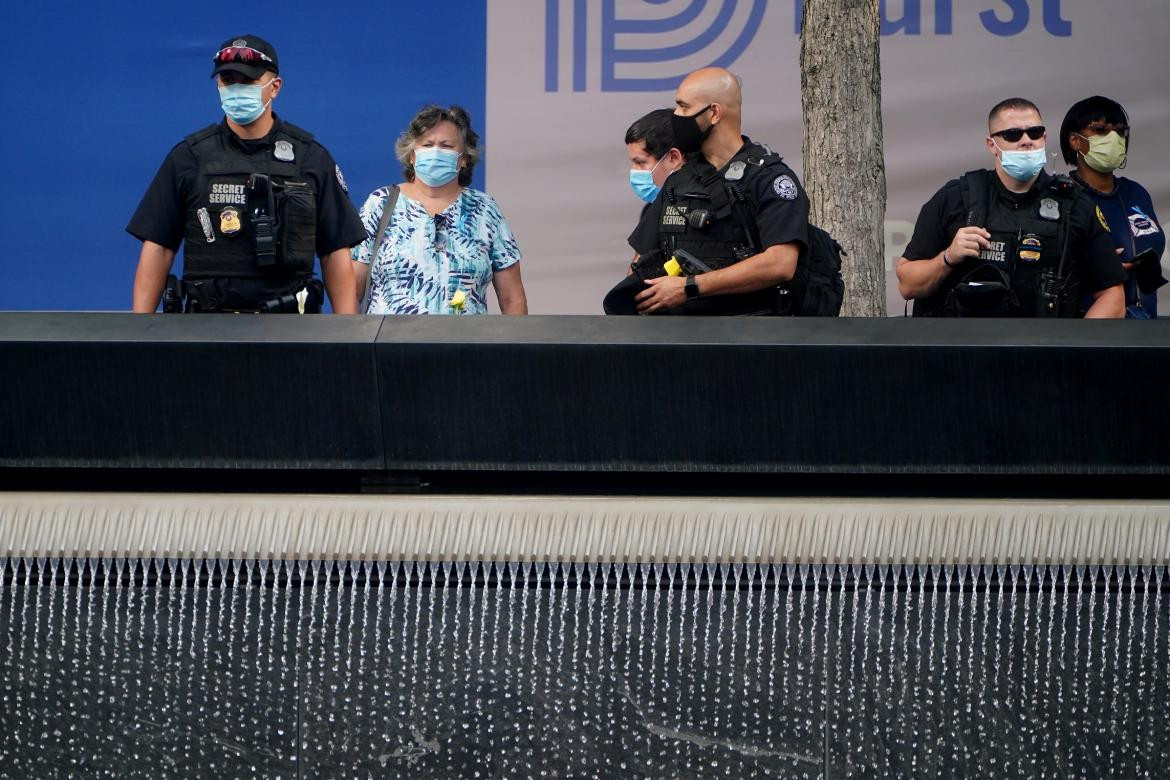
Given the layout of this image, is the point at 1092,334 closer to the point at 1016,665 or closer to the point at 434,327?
the point at 1016,665

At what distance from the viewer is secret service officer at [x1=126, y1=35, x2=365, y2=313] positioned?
3.92 meters

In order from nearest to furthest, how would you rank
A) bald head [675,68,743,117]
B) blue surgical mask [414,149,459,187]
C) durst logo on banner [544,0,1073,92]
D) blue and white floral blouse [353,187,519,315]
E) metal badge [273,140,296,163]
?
bald head [675,68,743,117]
metal badge [273,140,296,163]
blue and white floral blouse [353,187,519,315]
blue surgical mask [414,149,459,187]
durst logo on banner [544,0,1073,92]

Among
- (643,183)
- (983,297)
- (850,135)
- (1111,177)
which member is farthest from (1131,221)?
(643,183)

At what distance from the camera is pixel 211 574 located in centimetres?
254

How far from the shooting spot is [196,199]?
12.9 feet

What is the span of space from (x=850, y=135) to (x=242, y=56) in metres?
2.23

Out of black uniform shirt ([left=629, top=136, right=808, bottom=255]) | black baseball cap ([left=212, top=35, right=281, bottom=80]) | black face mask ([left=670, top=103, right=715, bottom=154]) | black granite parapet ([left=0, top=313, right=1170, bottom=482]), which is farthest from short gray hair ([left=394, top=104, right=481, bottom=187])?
black granite parapet ([left=0, top=313, right=1170, bottom=482])

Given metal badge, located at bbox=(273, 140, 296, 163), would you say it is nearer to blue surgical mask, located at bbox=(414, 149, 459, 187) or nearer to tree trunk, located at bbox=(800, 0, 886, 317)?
blue surgical mask, located at bbox=(414, 149, 459, 187)

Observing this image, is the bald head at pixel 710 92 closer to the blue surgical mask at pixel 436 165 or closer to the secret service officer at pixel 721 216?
the secret service officer at pixel 721 216

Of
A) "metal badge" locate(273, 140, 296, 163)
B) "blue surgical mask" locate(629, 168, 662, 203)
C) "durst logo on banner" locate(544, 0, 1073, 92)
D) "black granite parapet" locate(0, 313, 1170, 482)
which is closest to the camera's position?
"black granite parapet" locate(0, 313, 1170, 482)

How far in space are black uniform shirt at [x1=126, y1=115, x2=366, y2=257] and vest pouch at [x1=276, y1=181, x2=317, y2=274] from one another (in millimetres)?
69

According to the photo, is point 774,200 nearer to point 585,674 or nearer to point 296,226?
point 296,226

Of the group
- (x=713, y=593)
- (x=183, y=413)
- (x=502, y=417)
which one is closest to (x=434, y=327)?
(x=502, y=417)

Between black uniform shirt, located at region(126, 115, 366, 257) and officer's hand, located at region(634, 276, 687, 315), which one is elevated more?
black uniform shirt, located at region(126, 115, 366, 257)
